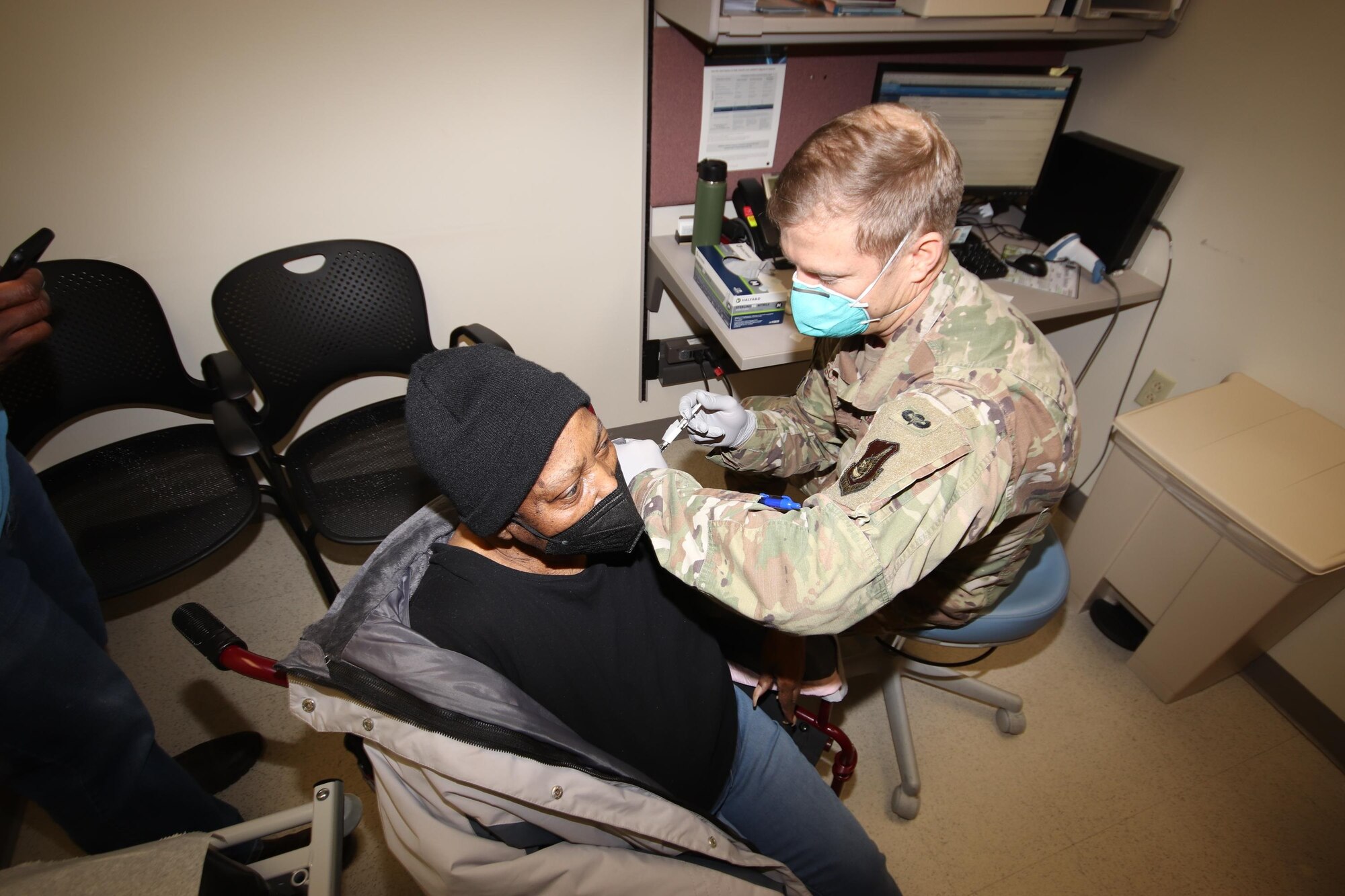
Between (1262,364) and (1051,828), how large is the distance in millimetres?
1340

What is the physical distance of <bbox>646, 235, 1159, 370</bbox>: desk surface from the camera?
→ 1672 millimetres

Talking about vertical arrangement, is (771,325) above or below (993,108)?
below

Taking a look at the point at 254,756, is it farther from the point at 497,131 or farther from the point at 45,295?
the point at 497,131

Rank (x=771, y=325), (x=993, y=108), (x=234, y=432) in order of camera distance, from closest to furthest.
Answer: (x=234, y=432)
(x=771, y=325)
(x=993, y=108)

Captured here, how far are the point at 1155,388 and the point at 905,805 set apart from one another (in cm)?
151

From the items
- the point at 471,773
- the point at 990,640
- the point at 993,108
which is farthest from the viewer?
the point at 993,108

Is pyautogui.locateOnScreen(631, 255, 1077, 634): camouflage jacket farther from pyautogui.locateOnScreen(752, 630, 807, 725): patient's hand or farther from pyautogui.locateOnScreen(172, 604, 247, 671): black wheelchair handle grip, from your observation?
pyautogui.locateOnScreen(172, 604, 247, 671): black wheelchair handle grip

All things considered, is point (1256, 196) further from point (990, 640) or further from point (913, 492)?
point (913, 492)

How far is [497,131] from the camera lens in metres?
1.81

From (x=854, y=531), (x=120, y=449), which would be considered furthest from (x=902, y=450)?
(x=120, y=449)

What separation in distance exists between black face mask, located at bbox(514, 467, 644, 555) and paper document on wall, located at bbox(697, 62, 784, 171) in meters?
1.42

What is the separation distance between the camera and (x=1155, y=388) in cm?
215

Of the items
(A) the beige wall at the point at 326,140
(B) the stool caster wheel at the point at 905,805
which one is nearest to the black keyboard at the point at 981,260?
(A) the beige wall at the point at 326,140

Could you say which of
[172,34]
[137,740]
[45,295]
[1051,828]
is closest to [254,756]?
[137,740]
